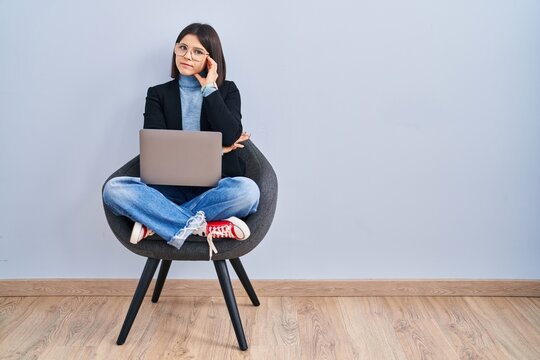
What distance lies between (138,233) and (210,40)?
0.72m

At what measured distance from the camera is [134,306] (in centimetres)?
214

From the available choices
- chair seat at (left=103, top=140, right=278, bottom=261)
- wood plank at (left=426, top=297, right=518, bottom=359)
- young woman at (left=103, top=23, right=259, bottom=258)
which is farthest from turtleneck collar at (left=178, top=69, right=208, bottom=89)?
wood plank at (left=426, top=297, right=518, bottom=359)

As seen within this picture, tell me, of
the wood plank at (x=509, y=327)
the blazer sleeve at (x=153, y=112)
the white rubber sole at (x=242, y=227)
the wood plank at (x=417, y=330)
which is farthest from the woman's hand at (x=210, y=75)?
the wood plank at (x=509, y=327)

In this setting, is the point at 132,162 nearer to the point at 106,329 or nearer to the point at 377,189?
the point at 106,329

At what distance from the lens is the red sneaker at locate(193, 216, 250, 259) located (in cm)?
202

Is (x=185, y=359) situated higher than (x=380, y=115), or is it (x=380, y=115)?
(x=380, y=115)

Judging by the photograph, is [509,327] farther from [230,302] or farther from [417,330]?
[230,302]

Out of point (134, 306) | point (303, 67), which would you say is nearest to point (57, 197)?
point (134, 306)

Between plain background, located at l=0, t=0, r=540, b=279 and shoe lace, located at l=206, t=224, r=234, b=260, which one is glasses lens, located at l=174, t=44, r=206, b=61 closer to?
plain background, located at l=0, t=0, r=540, b=279

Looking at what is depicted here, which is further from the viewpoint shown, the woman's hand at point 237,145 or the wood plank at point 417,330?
the woman's hand at point 237,145

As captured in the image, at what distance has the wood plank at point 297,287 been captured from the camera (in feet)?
8.43

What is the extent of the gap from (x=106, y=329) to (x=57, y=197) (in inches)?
22.8

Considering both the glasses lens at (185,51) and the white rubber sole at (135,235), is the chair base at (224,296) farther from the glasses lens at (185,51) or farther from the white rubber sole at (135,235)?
the glasses lens at (185,51)

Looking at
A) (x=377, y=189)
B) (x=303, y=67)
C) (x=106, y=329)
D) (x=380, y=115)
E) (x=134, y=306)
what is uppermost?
(x=303, y=67)
